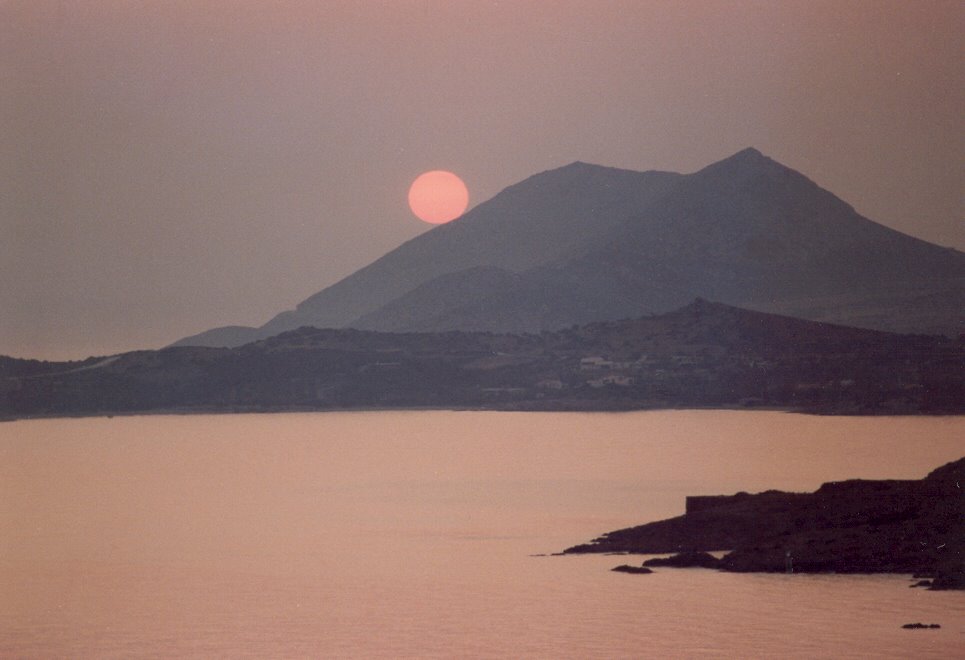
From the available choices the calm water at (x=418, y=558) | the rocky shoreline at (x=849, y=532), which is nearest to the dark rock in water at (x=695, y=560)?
the rocky shoreline at (x=849, y=532)

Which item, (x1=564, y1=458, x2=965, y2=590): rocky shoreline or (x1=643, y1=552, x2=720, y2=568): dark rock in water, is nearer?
(x1=564, y1=458, x2=965, y2=590): rocky shoreline

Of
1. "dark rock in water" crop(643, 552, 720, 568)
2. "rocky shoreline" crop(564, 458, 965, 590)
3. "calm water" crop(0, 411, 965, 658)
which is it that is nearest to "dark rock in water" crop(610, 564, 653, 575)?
"calm water" crop(0, 411, 965, 658)

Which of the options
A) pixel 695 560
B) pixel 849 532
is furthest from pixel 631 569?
pixel 849 532

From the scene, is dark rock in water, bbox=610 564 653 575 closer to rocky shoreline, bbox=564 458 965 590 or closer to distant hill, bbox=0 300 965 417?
rocky shoreline, bbox=564 458 965 590

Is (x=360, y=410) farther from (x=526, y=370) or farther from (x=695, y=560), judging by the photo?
(x=695, y=560)

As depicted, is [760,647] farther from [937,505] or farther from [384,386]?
[384,386]

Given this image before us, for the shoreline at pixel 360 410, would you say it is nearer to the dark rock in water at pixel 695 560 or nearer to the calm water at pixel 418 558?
the calm water at pixel 418 558
